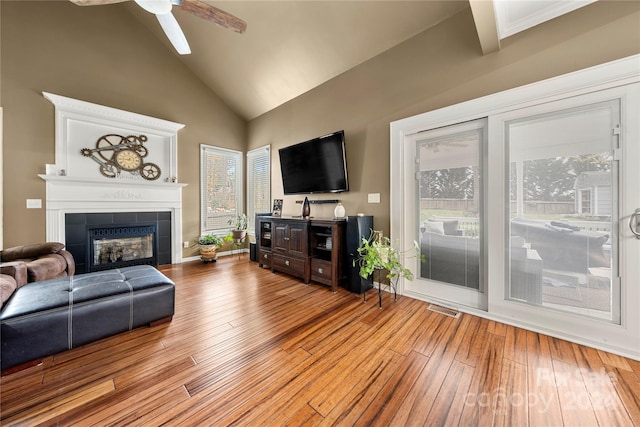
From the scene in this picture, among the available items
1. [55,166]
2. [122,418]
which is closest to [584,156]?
[122,418]

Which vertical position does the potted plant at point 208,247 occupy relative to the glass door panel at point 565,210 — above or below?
below

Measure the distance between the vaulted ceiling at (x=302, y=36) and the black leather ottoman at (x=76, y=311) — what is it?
344 centimetres

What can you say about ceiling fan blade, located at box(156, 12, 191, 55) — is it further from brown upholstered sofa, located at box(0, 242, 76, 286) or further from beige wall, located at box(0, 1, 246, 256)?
brown upholstered sofa, located at box(0, 242, 76, 286)

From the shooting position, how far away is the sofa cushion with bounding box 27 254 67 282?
2254 mm

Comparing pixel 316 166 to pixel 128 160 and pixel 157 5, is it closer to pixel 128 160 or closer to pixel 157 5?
pixel 157 5

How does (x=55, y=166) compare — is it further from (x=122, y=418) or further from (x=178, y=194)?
(x=122, y=418)

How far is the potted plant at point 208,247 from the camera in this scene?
4.45 metres

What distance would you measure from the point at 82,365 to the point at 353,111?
371 centimetres

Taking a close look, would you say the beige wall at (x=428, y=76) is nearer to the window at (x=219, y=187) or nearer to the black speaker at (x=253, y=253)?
the black speaker at (x=253, y=253)

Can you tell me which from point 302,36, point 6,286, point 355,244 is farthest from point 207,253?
point 302,36

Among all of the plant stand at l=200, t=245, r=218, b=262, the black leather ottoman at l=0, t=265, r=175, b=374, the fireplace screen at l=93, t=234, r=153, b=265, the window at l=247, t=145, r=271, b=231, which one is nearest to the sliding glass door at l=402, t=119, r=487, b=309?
the black leather ottoman at l=0, t=265, r=175, b=374

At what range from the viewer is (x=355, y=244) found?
288 centimetres

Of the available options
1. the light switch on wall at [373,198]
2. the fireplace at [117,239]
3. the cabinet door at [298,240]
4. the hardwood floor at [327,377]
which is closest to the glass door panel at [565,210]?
the hardwood floor at [327,377]

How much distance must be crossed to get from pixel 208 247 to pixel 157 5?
360 cm
